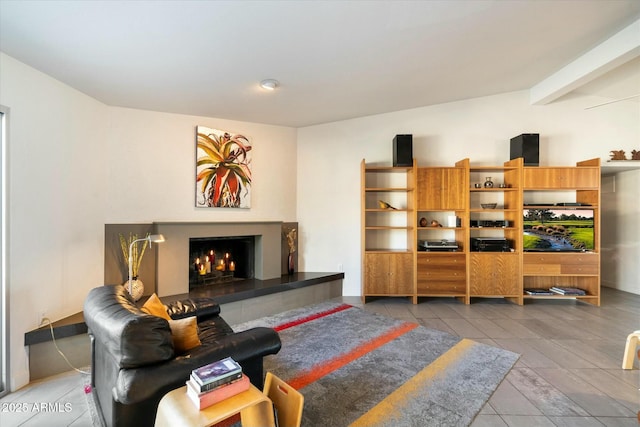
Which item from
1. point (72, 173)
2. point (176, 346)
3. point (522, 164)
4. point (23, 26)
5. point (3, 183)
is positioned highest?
point (23, 26)

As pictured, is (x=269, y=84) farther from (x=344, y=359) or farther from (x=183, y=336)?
(x=344, y=359)

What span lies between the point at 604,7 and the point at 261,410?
13.0ft

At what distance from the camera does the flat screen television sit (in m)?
4.07

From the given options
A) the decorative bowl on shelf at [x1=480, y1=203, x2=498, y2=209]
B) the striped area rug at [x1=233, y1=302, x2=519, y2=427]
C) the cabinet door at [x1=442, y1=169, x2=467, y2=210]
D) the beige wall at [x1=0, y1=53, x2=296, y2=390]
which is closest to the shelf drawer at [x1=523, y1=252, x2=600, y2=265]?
the decorative bowl on shelf at [x1=480, y1=203, x2=498, y2=209]

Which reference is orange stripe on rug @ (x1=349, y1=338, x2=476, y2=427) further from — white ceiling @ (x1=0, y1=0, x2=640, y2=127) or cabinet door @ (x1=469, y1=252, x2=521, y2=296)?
white ceiling @ (x1=0, y1=0, x2=640, y2=127)

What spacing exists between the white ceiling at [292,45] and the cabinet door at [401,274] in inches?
93.4

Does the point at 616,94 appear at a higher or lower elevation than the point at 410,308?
higher

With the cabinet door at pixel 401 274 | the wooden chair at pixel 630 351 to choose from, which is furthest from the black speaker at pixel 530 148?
the wooden chair at pixel 630 351

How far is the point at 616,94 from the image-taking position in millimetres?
4332

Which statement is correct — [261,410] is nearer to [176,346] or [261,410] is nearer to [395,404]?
[176,346]

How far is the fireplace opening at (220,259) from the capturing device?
4.11m

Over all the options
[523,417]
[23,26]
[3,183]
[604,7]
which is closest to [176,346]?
[3,183]

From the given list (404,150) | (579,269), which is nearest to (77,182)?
(404,150)

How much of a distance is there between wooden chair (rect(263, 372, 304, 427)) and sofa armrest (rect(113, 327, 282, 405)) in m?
0.30
